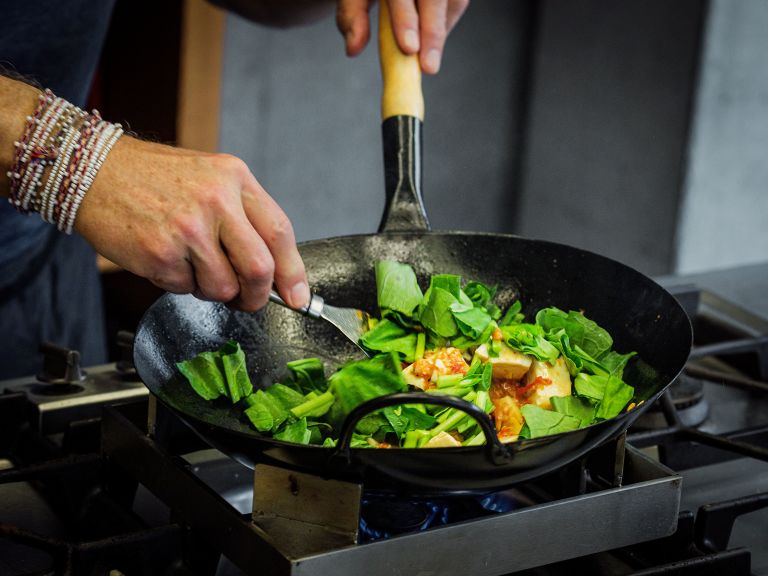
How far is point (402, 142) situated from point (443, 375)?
0.35 metres

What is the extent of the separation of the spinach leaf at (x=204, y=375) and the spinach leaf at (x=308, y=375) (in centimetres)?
9

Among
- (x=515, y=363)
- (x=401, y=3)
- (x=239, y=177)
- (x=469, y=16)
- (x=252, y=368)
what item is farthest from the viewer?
(x=469, y=16)

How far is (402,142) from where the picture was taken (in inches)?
48.5

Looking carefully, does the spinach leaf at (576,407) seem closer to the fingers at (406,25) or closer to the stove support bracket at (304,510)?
the stove support bracket at (304,510)

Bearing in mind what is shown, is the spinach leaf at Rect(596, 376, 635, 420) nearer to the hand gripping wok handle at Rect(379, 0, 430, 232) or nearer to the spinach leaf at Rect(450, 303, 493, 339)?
the spinach leaf at Rect(450, 303, 493, 339)

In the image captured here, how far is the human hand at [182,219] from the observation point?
0.84 meters

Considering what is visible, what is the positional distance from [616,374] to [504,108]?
2.61m

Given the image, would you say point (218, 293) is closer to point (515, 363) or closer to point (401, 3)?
point (515, 363)

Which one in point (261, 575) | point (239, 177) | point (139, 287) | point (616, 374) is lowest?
point (139, 287)

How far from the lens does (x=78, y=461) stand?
0.95 metres

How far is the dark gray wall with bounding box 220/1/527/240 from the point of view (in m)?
2.99

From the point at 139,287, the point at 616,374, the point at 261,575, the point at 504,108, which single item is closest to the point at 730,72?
the point at 504,108

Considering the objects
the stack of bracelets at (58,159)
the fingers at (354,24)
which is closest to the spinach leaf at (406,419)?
the stack of bracelets at (58,159)

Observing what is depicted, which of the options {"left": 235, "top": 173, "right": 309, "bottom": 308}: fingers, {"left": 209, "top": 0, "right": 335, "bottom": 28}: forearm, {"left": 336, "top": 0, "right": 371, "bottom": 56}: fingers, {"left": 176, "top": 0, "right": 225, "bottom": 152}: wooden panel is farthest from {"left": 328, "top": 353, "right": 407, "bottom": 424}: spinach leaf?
{"left": 176, "top": 0, "right": 225, "bottom": 152}: wooden panel
